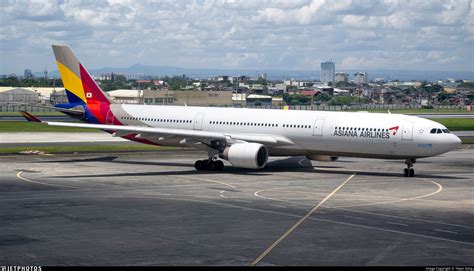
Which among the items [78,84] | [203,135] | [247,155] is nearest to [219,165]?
[203,135]

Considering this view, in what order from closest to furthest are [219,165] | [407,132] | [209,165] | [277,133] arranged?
[407,132] → [277,133] → [209,165] → [219,165]

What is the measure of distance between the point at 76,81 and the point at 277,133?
2012cm

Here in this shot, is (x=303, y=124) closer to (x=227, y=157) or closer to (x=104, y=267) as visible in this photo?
(x=227, y=157)

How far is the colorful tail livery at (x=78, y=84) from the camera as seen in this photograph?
69.4m

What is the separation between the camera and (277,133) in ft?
198

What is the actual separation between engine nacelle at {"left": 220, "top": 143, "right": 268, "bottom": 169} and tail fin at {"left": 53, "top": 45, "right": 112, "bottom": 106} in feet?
53.6

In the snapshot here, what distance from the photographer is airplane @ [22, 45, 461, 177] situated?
56156 mm

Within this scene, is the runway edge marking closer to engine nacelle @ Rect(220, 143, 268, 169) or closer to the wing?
engine nacelle @ Rect(220, 143, 268, 169)

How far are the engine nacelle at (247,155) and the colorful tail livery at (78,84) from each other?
51.8ft

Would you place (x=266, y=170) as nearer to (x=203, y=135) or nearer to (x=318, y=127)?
(x=318, y=127)

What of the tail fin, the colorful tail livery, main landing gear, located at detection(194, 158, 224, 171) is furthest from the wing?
the tail fin

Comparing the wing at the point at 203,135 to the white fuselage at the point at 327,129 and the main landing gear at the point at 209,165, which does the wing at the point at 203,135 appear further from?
the main landing gear at the point at 209,165

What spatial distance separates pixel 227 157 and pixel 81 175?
10.6m

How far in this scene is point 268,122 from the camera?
61188 millimetres
